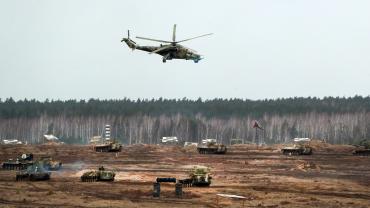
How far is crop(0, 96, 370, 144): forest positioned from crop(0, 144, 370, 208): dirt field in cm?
8342

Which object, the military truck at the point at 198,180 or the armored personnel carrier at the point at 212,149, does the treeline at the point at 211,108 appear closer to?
the armored personnel carrier at the point at 212,149

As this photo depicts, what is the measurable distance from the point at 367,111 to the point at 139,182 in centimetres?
12109

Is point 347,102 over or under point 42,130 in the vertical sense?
over

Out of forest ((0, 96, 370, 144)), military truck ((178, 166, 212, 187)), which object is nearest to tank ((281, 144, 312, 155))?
military truck ((178, 166, 212, 187))

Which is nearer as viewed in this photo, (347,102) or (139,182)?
(139,182)

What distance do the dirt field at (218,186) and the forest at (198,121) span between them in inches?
3284

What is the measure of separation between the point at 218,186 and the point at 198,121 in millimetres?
115045

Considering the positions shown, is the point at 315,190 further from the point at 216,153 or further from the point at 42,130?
the point at 42,130

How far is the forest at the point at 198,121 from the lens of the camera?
149875 mm

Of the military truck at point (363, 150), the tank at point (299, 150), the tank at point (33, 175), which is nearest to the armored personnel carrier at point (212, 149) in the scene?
the tank at point (299, 150)

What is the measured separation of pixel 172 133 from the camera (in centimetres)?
15262

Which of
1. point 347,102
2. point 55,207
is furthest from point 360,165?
point 347,102

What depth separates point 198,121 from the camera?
15638cm

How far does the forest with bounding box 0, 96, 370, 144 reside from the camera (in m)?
150
